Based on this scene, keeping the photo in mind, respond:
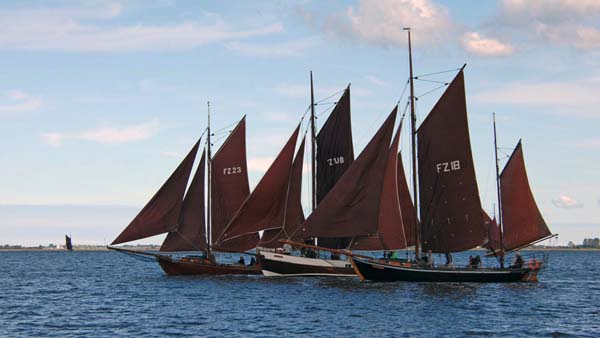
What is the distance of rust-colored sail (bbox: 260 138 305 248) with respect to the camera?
70875 millimetres

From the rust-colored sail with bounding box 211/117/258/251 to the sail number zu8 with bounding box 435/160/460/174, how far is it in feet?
68.0

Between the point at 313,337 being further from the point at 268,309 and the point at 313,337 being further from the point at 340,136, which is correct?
the point at 340,136

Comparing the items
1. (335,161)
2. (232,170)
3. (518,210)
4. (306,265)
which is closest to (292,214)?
(306,265)

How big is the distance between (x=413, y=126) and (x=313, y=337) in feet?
90.9

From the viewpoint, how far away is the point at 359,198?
60.6m

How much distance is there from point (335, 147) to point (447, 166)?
1373 centimetres

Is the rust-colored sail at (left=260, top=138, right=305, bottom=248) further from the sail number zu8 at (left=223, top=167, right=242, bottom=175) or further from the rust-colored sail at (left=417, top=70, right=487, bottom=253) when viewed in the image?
the rust-colored sail at (left=417, top=70, right=487, bottom=253)

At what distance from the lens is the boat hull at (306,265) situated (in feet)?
229

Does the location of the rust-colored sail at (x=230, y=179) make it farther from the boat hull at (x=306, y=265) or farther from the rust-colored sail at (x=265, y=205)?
the boat hull at (x=306, y=265)

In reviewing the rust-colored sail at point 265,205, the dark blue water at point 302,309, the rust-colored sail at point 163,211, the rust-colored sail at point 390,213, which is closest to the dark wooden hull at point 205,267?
the dark blue water at point 302,309

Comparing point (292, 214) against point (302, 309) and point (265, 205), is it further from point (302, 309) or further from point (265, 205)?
point (302, 309)

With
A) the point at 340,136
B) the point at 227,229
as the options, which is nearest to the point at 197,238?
the point at 227,229

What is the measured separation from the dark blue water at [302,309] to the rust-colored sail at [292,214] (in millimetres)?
3705

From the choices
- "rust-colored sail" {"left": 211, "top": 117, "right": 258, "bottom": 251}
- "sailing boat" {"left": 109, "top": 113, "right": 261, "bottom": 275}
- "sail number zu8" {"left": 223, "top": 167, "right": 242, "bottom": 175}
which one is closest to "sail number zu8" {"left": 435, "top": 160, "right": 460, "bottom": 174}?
"sailing boat" {"left": 109, "top": 113, "right": 261, "bottom": 275}
